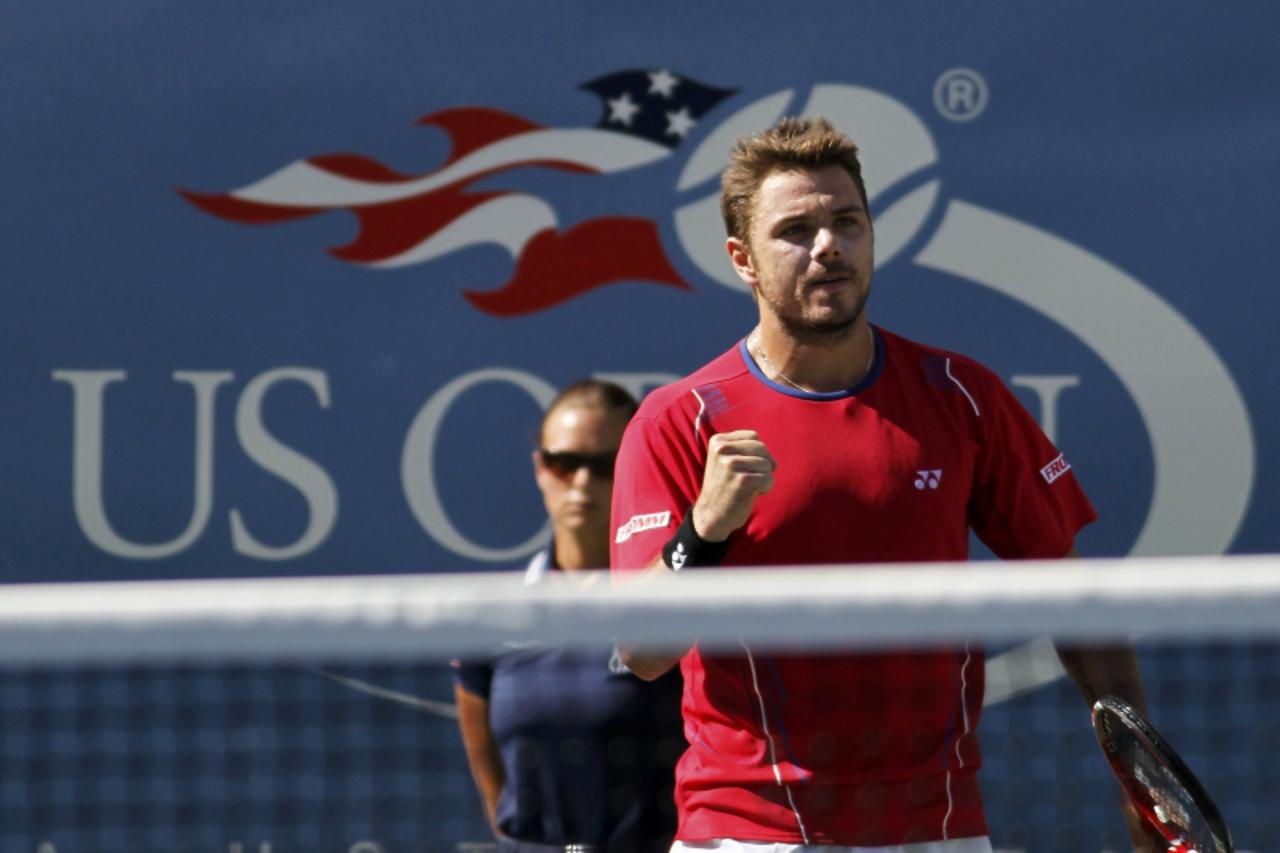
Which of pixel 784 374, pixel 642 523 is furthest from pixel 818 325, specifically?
pixel 642 523

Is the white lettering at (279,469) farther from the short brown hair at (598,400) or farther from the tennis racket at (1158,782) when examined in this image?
the tennis racket at (1158,782)

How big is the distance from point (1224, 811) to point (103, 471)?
2689 millimetres

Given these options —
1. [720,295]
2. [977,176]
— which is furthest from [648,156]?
[977,176]

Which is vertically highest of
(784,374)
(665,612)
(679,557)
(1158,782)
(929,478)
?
(784,374)

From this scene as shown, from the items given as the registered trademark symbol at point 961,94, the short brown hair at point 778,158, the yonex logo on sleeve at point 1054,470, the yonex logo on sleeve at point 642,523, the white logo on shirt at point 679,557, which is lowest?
the white logo on shirt at point 679,557

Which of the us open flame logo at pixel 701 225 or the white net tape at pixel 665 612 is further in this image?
the us open flame logo at pixel 701 225

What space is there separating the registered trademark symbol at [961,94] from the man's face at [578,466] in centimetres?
121

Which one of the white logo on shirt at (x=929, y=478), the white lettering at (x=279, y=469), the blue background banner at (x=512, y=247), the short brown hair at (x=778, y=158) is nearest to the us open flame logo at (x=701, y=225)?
the blue background banner at (x=512, y=247)

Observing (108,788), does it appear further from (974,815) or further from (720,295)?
(974,815)

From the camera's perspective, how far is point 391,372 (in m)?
4.39

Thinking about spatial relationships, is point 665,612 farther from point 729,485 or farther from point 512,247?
point 512,247

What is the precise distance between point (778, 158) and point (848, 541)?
63cm

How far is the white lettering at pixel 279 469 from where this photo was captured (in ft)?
14.3

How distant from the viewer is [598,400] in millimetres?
3824
